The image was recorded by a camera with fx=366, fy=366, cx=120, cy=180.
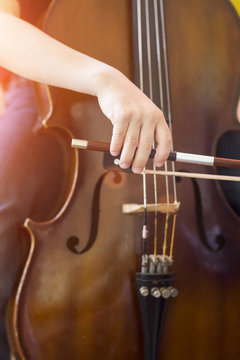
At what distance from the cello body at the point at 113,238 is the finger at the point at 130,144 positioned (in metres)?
0.23

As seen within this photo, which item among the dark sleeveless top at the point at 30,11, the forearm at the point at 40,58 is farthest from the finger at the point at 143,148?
the dark sleeveless top at the point at 30,11

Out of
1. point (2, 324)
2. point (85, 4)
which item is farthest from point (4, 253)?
point (85, 4)

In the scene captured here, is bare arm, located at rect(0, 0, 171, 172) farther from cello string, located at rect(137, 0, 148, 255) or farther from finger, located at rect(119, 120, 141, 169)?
cello string, located at rect(137, 0, 148, 255)

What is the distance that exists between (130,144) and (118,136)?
0.8 inches

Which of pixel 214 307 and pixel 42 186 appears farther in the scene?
pixel 42 186

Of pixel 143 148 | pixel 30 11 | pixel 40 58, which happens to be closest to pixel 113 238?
pixel 143 148

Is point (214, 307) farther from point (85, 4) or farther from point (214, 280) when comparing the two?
point (85, 4)

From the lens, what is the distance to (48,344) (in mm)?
654

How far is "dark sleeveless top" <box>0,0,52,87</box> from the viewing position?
33.7 inches

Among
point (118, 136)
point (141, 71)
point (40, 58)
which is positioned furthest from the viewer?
point (141, 71)

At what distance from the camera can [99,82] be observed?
58 centimetres

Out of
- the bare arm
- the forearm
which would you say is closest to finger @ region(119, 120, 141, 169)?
the bare arm

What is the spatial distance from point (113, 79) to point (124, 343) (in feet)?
1.54

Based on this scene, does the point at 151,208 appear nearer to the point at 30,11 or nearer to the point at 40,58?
the point at 40,58
